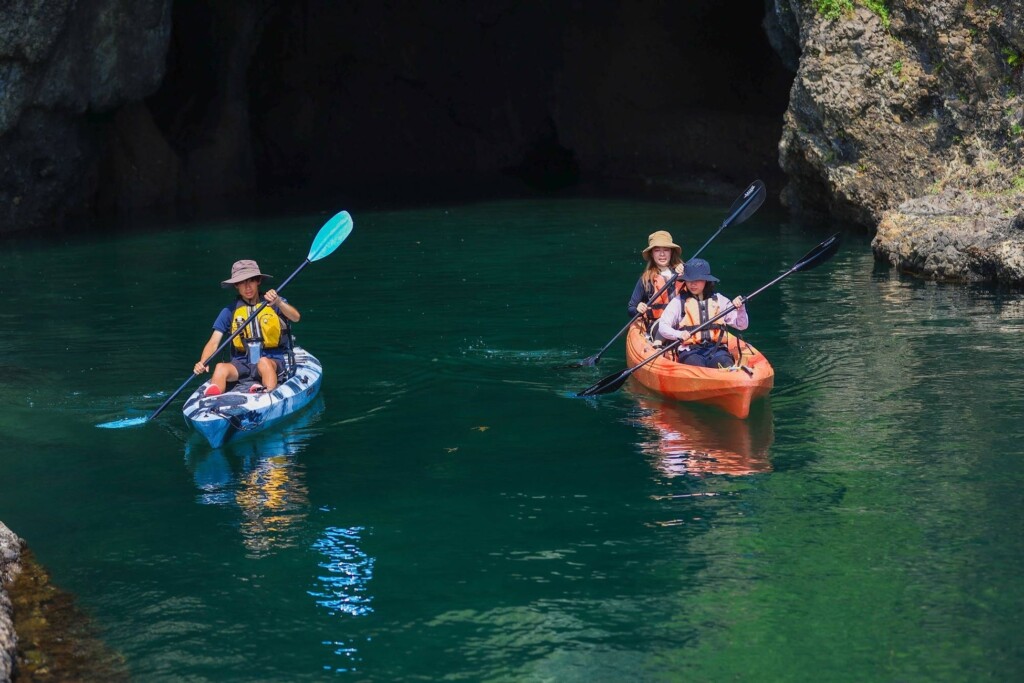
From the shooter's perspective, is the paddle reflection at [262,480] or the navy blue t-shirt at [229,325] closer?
the paddle reflection at [262,480]

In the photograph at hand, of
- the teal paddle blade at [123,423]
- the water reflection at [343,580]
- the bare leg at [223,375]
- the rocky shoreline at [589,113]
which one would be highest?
the rocky shoreline at [589,113]

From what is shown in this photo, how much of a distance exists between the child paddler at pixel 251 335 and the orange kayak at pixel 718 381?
2879mm

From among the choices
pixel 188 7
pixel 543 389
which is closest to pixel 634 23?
pixel 188 7

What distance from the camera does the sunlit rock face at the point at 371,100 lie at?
22031mm

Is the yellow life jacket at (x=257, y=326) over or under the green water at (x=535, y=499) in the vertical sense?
over

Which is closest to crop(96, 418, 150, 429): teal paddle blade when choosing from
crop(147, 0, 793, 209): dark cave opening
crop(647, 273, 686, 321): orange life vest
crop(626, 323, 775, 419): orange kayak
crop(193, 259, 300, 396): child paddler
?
crop(193, 259, 300, 396): child paddler

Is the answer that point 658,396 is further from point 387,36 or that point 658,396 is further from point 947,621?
point 387,36

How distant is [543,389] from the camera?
1144 centimetres

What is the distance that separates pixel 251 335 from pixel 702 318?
3553 mm

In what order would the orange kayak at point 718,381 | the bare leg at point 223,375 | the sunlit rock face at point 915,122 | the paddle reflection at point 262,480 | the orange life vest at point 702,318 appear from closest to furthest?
the paddle reflection at point 262,480
the orange kayak at point 718,381
the bare leg at point 223,375
the orange life vest at point 702,318
the sunlit rock face at point 915,122

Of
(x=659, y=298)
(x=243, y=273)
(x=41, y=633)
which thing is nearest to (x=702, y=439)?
(x=659, y=298)

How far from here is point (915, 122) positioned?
18.0 m

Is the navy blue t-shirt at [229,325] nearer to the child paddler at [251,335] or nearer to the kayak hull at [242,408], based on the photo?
the child paddler at [251,335]

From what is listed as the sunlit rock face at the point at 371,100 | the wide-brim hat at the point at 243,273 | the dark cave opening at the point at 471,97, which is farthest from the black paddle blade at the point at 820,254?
the dark cave opening at the point at 471,97
